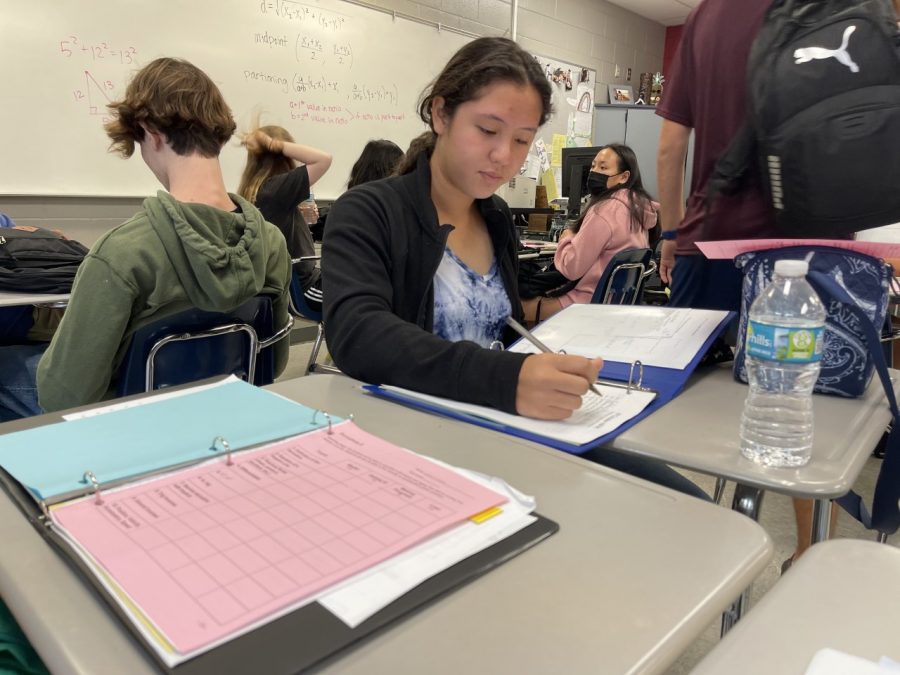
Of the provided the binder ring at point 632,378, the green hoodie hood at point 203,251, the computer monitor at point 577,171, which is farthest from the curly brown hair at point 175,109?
the computer monitor at point 577,171

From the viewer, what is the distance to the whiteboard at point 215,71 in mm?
2891

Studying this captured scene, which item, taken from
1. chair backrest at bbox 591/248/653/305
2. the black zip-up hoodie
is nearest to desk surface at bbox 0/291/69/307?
the black zip-up hoodie

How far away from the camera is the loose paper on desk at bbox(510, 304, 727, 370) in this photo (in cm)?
99

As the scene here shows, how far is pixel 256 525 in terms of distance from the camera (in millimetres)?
490

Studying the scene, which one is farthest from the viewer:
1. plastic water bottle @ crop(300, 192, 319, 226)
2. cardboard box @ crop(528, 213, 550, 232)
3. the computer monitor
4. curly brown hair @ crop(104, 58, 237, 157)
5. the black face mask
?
cardboard box @ crop(528, 213, 550, 232)

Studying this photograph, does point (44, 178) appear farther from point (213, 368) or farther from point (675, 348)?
point (675, 348)

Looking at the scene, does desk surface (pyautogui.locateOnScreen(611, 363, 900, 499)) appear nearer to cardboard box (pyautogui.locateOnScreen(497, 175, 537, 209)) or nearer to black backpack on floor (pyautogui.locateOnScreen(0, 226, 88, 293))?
black backpack on floor (pyautogui.locateOnScreen(0, 226, 88, 293))

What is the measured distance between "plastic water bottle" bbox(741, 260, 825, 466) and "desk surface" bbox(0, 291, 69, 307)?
1626mm

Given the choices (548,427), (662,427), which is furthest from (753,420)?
(548,427)

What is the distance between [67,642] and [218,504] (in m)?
0.15

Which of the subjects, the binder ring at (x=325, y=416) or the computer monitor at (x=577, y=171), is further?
the computer monitor at (x=577, y=171)

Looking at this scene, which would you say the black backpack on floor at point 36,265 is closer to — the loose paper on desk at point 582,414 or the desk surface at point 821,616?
the loose paper on desk at point 582,414

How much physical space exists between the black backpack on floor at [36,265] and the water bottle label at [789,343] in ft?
5.52

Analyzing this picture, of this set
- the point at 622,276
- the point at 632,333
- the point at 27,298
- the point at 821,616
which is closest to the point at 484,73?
the point at 632,333
